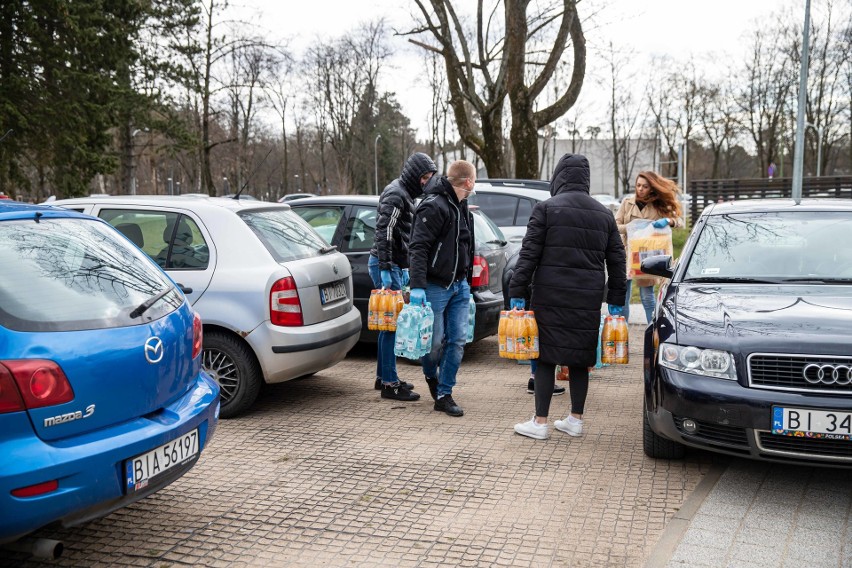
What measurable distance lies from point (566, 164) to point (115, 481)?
3.51m

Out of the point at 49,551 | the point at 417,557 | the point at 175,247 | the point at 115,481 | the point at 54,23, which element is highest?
the point at 54,23

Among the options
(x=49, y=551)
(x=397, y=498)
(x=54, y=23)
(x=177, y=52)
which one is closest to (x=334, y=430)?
(x=397, y=498)

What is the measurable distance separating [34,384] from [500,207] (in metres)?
8.03

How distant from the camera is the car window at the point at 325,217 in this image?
8.35m

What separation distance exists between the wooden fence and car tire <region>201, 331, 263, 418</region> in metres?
29.0

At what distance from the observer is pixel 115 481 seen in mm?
3258

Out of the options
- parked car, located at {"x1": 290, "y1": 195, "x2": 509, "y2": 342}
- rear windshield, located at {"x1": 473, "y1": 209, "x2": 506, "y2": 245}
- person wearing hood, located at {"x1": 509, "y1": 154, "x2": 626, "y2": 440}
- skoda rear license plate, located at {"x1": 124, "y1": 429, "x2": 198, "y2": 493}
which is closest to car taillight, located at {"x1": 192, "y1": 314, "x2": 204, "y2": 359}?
skoda rear license plate, located at {"x1": 124, "y1": 429, "x2": 198, "y2": 493}

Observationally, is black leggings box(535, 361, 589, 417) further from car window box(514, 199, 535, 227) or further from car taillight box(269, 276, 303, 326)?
car window box(514, 199, 535, 227)

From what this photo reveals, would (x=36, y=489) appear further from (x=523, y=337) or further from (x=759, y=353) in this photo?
(x=759, y=353)

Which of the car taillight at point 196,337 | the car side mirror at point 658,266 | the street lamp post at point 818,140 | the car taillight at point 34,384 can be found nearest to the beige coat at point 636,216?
the car side mirror at point 658,266

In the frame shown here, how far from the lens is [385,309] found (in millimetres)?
6398

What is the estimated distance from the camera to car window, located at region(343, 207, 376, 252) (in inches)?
322

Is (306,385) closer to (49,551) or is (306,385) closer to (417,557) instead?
(417,557)

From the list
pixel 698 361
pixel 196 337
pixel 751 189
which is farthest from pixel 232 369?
pixel 751 189
